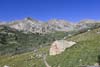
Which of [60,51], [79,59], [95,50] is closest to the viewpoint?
[79,59]

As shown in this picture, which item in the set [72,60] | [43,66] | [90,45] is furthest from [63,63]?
[90,45]

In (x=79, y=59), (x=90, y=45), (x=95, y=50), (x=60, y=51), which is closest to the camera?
(x=79, y=59)

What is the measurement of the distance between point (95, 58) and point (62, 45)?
69.6ft

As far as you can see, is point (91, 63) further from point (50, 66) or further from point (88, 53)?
point (50, 66)

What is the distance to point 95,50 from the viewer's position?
6212cm

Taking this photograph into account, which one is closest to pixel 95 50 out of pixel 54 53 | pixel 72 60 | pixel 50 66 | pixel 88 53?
pixel 88 53

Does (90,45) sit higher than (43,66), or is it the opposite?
(90,45)

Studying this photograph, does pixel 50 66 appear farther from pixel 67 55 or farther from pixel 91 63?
pixel 91 63

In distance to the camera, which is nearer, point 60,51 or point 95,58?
point 95,58

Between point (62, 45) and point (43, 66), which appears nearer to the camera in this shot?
point (43, 66)

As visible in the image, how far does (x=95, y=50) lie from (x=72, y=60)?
723 centimetres

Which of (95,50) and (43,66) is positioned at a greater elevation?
(95,50)

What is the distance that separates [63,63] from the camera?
59.5 meters

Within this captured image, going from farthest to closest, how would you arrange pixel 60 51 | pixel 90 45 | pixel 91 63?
1. pixel 60 51
2. pixel 90 45
3. pixel 91 63
